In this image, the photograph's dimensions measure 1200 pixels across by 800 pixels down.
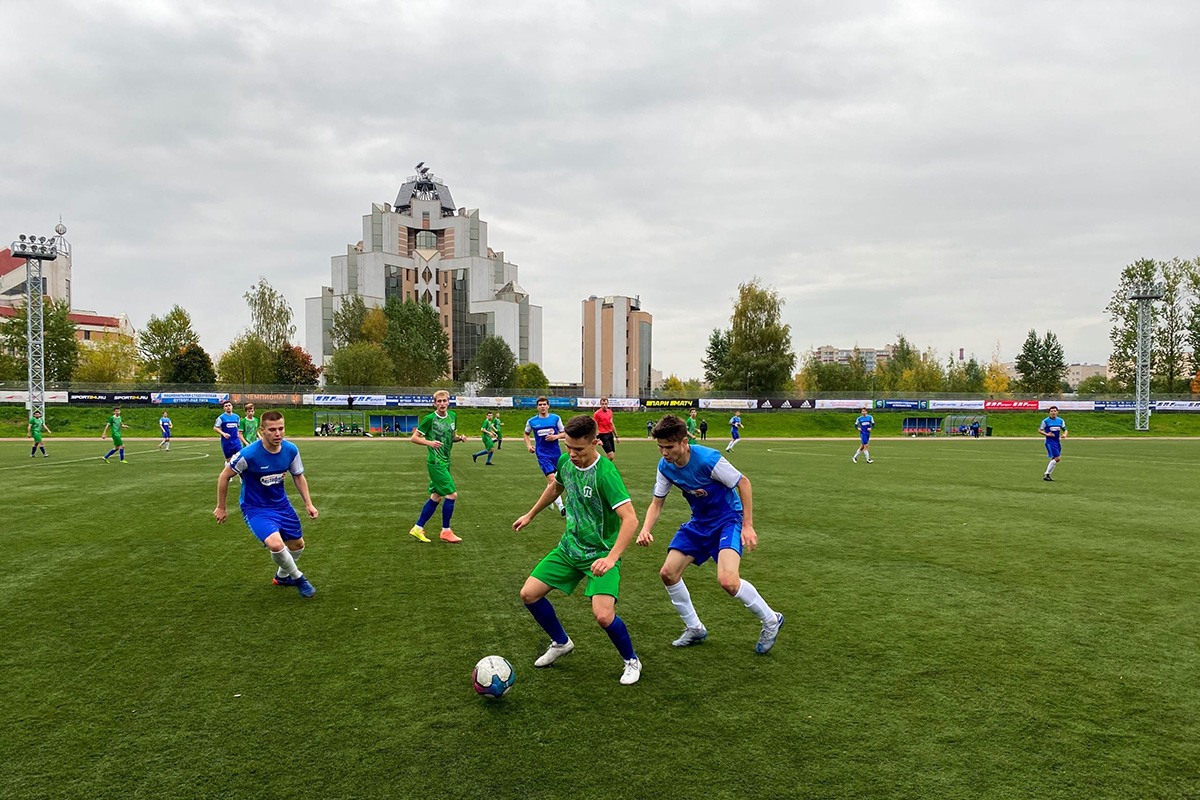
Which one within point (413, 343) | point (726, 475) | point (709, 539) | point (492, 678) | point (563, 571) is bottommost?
point (492, 678)

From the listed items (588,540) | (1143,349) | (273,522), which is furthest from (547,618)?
(1143,349)

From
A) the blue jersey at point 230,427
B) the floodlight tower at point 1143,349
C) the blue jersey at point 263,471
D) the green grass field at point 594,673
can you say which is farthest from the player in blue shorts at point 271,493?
the floodlight tower at point 1143,349

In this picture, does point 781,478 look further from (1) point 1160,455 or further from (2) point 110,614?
(1) point 1160,455

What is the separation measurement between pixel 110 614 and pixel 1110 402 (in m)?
75.2

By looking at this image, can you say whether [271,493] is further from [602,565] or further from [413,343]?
[413,343]

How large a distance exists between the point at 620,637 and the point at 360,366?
6283cm

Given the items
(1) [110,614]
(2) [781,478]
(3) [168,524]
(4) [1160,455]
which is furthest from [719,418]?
(1) [110,614]

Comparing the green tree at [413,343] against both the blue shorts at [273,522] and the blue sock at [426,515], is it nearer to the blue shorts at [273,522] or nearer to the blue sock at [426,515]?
the blue sock at [426,515]

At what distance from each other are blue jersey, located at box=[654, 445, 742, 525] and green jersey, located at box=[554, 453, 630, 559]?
1.80ft

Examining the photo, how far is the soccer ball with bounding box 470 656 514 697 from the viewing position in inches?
170

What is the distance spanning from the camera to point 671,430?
16.3ft

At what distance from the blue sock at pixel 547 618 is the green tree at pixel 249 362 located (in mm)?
64041

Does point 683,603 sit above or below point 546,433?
below

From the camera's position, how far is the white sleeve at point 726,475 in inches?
197
